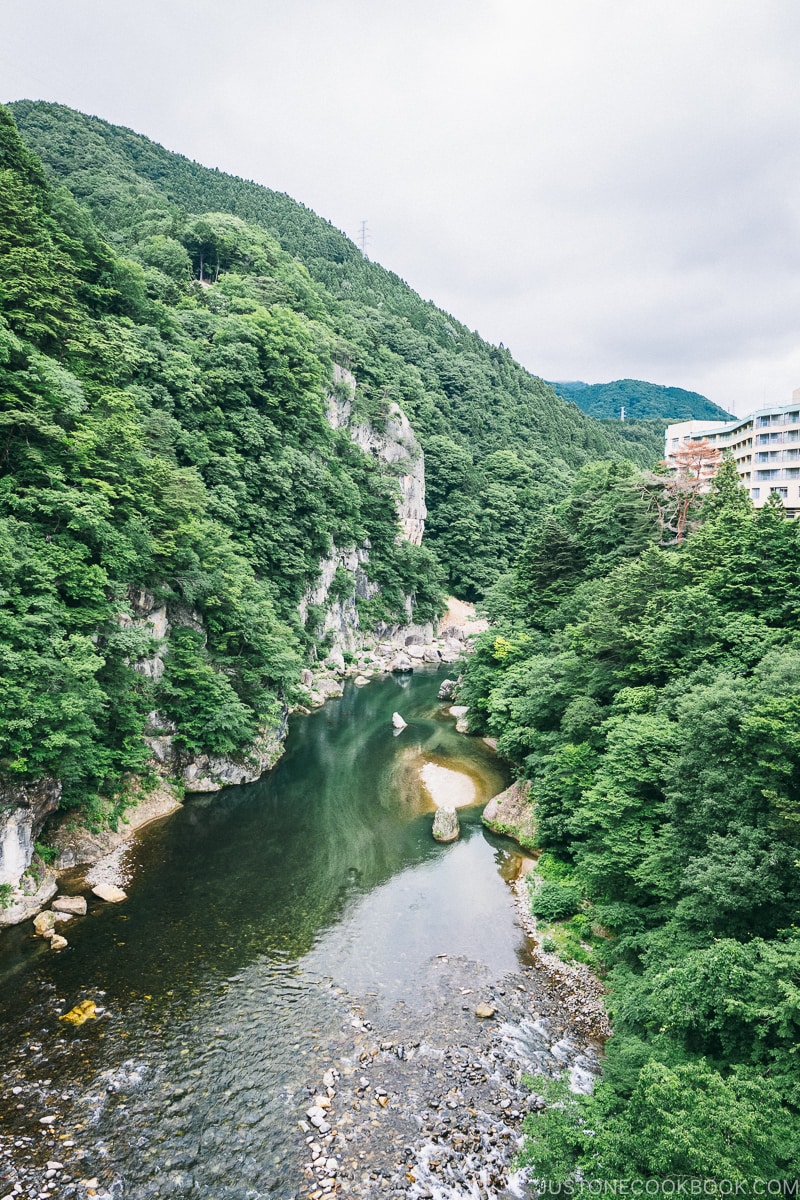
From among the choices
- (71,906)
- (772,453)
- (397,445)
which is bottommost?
(71,906)

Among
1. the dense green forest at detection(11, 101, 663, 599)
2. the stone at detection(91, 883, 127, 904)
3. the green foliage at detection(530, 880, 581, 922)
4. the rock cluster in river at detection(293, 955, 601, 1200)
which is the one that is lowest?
the rock cluster in river at detection(293, 955, 601, 1200)

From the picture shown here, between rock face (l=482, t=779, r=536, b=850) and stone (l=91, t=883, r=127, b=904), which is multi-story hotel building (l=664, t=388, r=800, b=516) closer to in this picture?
rock face (l=482, t=779, r=536, b=850)

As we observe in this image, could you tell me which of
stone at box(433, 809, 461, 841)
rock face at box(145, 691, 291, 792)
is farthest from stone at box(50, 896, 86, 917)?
stone at box(433, 809, 461, 841)

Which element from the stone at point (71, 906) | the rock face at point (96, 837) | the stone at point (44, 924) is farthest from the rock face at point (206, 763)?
the stone at point (44, 924)

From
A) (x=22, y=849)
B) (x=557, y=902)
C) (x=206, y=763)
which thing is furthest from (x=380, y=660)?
(x=22, y=849)

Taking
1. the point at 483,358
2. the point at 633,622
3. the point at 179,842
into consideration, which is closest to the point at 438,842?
the point at 179,842

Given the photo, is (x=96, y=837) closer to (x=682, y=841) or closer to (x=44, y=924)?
(x=44, y=924)
